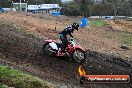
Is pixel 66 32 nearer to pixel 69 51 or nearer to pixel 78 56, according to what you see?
pixel 69 51

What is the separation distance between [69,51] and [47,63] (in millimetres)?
1425

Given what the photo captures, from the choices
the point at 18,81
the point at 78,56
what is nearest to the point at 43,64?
the point at 78,56

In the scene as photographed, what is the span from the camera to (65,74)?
14469 mm

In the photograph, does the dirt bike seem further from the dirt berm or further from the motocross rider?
the dirt berm

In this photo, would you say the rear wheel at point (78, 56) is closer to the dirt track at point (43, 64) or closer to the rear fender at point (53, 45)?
the dirt track at point (43, 64)

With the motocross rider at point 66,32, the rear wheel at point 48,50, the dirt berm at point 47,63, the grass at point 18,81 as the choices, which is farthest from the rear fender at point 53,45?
the grass at point 18,81

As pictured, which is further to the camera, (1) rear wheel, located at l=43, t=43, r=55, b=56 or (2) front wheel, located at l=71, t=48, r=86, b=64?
(1) rear wheel, located at l=43, t=43, r=55, b=56

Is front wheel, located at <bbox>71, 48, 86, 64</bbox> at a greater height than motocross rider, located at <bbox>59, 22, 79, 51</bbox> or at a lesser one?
lesser

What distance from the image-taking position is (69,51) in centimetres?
1645

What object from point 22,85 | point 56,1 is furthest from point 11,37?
point 56,1

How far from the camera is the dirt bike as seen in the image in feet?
53.8

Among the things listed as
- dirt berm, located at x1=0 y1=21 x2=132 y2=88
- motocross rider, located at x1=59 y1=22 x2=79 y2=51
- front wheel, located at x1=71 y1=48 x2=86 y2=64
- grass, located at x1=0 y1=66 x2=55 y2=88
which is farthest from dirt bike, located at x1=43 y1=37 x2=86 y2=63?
grass, located at x1=0 y1=66 x2=55 y2=88

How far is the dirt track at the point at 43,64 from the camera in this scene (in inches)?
548

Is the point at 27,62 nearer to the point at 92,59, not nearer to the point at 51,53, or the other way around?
the point at 51,53
